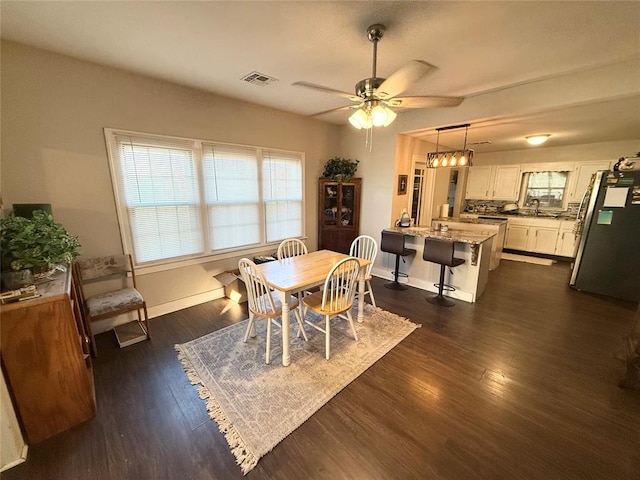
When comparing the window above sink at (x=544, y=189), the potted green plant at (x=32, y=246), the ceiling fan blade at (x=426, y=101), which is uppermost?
the ceiling fan blade at (x=426, y=101)

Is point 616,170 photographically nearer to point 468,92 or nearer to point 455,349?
point 468,92

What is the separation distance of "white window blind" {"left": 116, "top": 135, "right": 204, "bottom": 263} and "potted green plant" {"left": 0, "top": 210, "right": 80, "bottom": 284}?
1025mm

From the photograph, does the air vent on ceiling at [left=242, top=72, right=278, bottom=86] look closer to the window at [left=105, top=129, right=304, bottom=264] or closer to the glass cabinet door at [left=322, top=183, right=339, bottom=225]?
the window at [left=105, top=129, right=304, bottom=264]

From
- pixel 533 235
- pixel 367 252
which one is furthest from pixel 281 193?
pixel 533 235

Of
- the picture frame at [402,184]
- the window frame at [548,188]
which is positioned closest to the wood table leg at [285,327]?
the picture frame at [402,184]

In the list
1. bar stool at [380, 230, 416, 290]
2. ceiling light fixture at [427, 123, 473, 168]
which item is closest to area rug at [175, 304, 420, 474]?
bar stool at [380, 230, 416, 290]

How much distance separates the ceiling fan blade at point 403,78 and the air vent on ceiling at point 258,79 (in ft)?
4.51

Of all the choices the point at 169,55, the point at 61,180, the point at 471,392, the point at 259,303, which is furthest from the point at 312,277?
the point at 61,180

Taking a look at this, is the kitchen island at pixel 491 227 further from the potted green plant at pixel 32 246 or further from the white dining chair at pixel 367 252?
the potted green plant at pixel 32 246

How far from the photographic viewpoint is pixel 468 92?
2.91 m

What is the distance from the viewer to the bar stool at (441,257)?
10.5 ft

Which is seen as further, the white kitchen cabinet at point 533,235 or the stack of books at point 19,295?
the white kitchen cabinet at point 533,235

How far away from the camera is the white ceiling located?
1580 millimetres

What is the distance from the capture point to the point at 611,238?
3.46 meters
